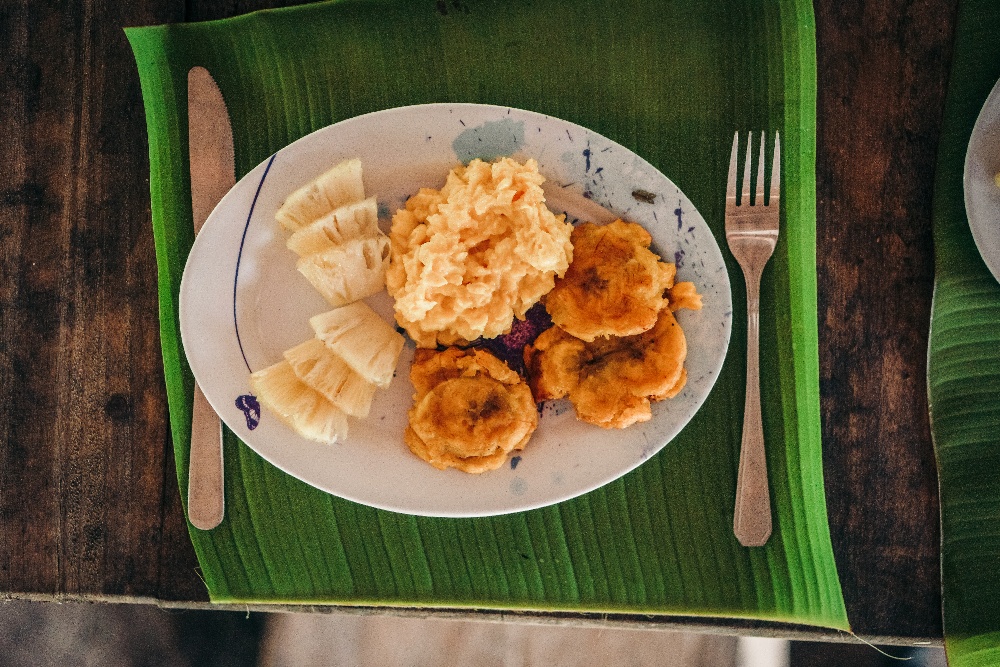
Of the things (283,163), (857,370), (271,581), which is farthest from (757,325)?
(271,581)

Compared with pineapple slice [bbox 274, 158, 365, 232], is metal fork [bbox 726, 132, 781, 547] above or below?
below

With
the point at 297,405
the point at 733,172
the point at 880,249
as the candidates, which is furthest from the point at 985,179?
the point at 297,405

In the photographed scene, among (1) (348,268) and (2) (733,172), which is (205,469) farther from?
(2) (733,172)

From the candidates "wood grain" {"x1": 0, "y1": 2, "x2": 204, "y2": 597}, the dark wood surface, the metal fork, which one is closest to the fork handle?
the metal fork

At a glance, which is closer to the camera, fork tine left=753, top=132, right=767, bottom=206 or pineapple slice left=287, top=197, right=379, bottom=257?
pineapple slice left=287, top=197, right=379, bottom=257

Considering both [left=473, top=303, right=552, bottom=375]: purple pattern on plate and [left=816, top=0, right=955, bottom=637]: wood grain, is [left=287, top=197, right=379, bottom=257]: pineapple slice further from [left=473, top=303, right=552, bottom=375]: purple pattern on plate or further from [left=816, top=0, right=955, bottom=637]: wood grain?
[left=816, top=0, right=955, bottom=637]: wood grain

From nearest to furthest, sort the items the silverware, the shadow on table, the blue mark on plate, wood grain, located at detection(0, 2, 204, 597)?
the blue mark on plate
the silverware
wood grain, located at detection(0, 2, 204, 597)
the shadow on table

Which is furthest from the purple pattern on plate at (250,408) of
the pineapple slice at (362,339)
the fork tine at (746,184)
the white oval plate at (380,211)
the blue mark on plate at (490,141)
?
the fork tine at (746,184)
